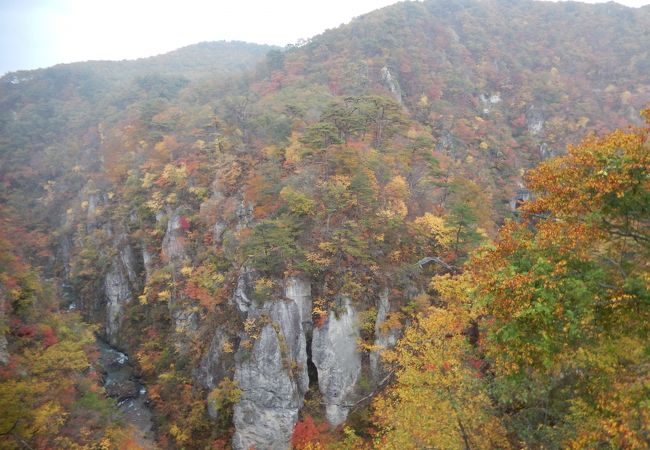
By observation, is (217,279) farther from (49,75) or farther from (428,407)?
(49,75)

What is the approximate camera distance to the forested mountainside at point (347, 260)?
880cm

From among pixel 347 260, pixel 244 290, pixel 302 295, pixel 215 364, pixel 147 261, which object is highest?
pixel 347 260

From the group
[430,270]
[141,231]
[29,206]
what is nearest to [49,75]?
[29,206]

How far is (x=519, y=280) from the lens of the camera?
27.0 ft

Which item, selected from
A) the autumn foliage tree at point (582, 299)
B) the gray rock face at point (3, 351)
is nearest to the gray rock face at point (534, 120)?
the autumn foliage tree at point (582, 299)

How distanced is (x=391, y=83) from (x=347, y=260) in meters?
33.5

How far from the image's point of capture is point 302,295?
22109 millimetres

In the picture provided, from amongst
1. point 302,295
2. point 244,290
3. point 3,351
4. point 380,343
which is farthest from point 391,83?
point 3,351

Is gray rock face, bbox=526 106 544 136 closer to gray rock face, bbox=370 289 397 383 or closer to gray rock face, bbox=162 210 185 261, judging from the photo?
gray rock face, bbox=370 289 397 383

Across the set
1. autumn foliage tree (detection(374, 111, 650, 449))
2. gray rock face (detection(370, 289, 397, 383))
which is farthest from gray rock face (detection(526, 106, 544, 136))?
autumn foliage tree (detection(374, 111, 650, 449))

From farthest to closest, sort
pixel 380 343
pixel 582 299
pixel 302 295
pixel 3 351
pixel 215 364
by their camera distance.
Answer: pixel 215 364
pixel 302 295
pixel 380 343
pixel 3 351
pixel 582 299

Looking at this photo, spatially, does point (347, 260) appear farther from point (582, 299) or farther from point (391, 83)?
point (391, 83)

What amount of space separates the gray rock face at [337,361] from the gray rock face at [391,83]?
113 ft

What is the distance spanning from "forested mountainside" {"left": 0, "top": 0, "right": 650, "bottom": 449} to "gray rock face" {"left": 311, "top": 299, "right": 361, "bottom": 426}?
0.13 m
